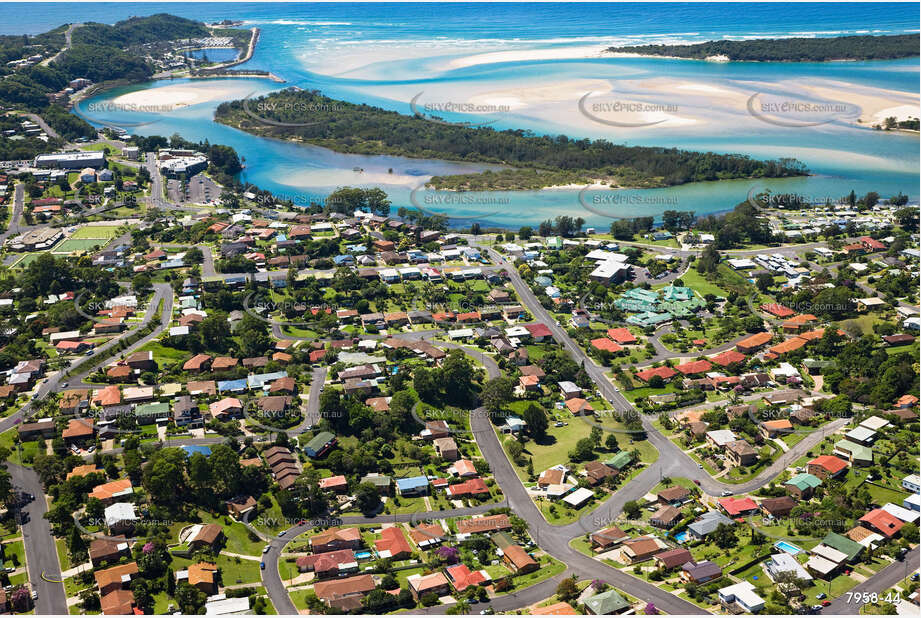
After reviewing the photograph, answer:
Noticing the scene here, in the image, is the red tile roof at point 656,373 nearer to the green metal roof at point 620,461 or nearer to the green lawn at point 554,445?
the green lawn at point 554,445

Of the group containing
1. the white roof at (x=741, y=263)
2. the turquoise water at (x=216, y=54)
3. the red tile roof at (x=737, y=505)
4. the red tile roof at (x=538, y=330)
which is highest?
the turquoise water at (x=216, y=54)

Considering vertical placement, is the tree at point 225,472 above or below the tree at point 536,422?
above

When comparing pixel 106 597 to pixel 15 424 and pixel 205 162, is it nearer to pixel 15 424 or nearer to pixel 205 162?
pixel 15 424

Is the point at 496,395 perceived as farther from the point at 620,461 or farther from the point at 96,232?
the point at 96,232

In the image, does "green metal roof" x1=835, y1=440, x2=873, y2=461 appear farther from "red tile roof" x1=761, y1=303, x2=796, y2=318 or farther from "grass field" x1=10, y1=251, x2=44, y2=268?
"grass field" x1=10, y1=251, x2=44, y2=268

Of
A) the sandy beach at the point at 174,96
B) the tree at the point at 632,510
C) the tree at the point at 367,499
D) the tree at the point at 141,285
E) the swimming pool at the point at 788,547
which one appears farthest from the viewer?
the sandy beach at the point at 174,96

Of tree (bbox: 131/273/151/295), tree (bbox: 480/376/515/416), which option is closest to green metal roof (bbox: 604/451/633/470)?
tree (bbox: 480/376/515/416)

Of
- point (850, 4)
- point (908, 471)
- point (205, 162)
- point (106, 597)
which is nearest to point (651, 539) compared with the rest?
point (908, 471)

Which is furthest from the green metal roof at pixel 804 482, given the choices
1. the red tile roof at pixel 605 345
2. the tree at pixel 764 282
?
the tree at pixel 764 282
